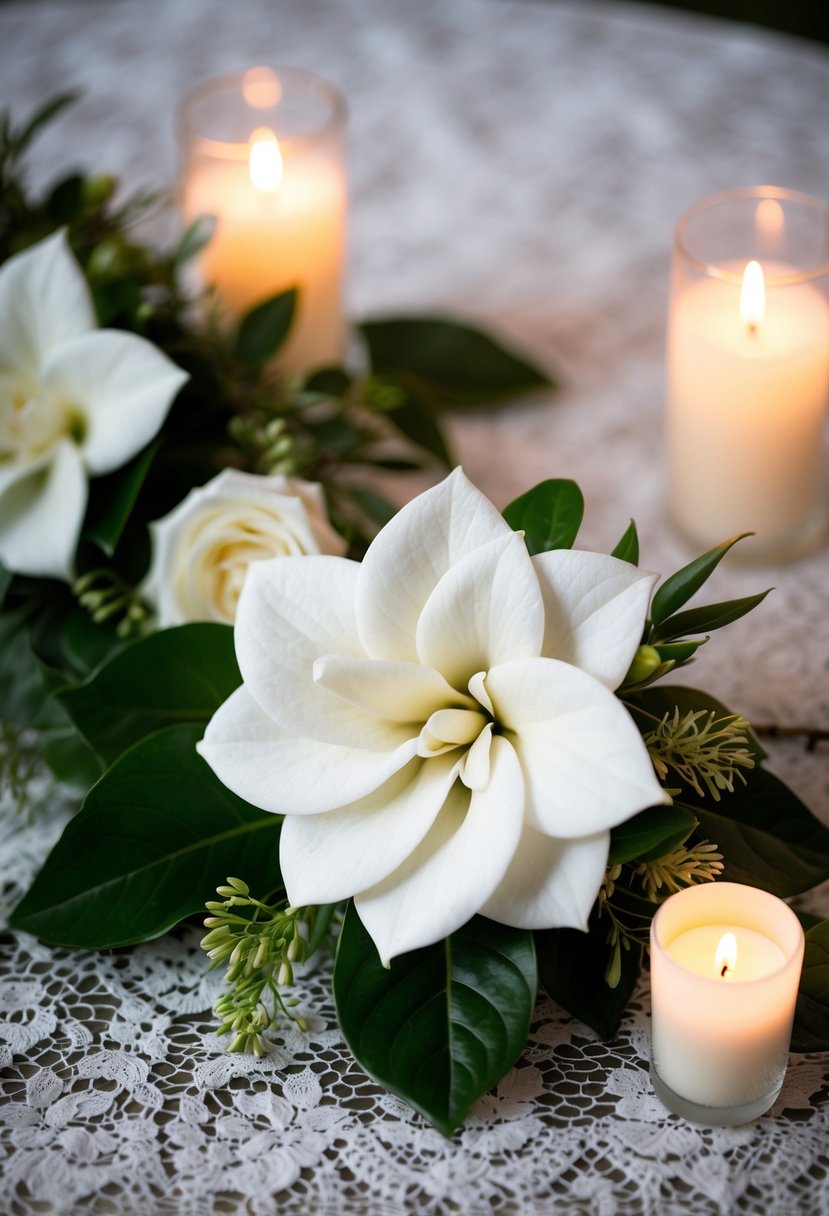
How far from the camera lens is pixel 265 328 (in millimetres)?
719

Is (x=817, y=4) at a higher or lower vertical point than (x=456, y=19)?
lower

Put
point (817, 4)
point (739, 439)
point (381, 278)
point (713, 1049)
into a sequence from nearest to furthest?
point (713, 1049) < point (739, 439) < point (381, 278) < point (817, 4)

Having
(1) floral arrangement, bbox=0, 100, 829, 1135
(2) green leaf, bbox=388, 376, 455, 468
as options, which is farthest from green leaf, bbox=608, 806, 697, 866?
(2) green leaf, bbox=388, 376, 455, 468

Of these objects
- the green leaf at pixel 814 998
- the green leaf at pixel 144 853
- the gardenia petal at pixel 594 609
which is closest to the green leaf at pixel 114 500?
the green leaf at pixel 144 853

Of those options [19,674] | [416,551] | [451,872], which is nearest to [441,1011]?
[451,872]

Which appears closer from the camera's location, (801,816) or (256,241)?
(801,816)

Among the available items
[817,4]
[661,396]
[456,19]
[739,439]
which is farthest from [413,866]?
[817,4]

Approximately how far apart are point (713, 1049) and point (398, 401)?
43 cm

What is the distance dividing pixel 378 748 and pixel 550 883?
0.26 ft

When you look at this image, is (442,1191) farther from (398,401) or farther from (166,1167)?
(398,401)

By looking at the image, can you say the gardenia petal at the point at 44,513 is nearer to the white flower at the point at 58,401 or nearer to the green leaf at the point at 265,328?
the white flower at the point at 58,401

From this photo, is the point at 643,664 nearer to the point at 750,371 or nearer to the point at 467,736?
the point at 467,736

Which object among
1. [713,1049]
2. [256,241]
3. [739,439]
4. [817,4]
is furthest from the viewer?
[817,4]

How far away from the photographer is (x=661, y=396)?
0.83 m
